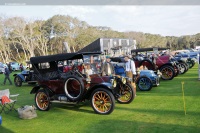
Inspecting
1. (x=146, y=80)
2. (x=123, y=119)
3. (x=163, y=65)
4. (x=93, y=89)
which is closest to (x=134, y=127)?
(x=123, y=119)

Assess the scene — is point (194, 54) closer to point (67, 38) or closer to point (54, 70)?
point (54, 70)

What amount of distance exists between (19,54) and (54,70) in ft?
161

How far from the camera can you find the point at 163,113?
236 inches

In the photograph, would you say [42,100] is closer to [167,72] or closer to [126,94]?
[126,94]

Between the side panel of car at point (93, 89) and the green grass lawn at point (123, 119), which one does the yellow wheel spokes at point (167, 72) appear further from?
the side panel of car at point (93, 89)

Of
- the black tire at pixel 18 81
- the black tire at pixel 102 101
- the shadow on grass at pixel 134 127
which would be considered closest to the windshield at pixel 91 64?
the black tire at pixel 102 101

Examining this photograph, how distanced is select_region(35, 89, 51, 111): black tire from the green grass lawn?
23 centimetres

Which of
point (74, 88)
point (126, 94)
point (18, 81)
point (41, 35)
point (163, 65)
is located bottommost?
point (126, 94)

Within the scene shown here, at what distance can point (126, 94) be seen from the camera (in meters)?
7.54

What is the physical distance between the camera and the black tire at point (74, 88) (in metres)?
6.48

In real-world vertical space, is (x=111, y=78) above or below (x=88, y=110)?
above

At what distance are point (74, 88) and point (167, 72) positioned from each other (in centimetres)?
654

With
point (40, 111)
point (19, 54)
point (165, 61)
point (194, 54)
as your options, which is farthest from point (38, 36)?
point (40, 111)

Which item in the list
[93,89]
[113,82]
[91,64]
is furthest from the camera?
[91,64]
